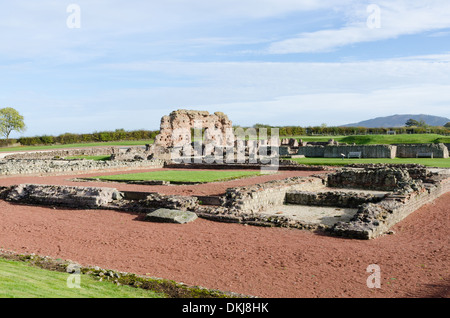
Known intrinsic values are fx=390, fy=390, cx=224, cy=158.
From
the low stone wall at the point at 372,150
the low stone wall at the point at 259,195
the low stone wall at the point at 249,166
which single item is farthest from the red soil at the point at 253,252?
the low stone wall at the point at 372,150

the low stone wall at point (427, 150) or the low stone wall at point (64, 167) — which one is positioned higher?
the low stone wall at point (427, 150)

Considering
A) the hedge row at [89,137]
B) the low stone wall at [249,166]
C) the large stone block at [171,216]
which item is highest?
the hedge row at [89,137]

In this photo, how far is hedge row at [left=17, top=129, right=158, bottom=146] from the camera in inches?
2670

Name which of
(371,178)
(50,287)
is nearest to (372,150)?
(371,178)

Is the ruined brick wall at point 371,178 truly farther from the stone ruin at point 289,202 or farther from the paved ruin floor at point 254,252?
the paved ruin floor at point 254,252

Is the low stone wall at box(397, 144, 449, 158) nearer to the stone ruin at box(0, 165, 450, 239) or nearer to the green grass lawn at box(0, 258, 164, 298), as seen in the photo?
the stone ruin at box(0, 165, 450, 239)

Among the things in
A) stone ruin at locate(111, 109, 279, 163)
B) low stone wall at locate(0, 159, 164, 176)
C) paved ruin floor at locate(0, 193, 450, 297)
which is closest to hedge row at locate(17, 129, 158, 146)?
stone ruin at locate(111, 109, 279, 163)

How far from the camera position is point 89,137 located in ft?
235

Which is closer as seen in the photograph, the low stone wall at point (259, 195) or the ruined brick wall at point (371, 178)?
the low stone wall at point (259, 195)

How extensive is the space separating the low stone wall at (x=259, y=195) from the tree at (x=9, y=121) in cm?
7351

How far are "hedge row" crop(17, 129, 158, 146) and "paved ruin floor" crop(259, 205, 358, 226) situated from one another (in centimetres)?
5954

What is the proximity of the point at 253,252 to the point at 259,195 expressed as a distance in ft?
19.9

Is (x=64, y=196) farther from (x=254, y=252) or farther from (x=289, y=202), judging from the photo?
(x=254, y=252)

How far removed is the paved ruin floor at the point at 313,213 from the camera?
43.2 ft
